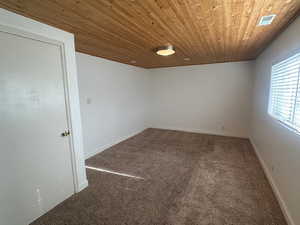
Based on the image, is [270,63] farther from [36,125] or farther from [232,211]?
[36,125]

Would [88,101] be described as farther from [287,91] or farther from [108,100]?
[287,91]

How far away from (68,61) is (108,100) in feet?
6.61

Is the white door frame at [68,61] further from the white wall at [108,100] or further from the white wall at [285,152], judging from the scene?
the white wall at [285,152]

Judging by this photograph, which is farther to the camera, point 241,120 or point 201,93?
point 201,93

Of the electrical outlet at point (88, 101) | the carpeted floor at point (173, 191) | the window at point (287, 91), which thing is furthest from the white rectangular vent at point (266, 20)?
the electrical outlet at point (88, 101)

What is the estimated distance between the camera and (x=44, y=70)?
187 centimetres

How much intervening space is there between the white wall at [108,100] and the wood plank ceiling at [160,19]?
985mm

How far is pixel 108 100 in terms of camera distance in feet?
13.5

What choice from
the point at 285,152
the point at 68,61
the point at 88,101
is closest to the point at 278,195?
the point at 285,152

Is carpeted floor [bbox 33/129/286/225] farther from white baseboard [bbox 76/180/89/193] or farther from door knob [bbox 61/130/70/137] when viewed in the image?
door knob [bbox 61/130/70/137]

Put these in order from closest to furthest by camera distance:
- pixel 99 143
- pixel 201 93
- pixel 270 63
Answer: pixel 270 63
pixel 99 143
pixel 201 93

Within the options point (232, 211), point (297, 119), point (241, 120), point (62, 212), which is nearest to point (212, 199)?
point (232, 211)

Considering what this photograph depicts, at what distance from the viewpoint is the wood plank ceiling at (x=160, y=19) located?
1.46 meters

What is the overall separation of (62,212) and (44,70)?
1.86 m
